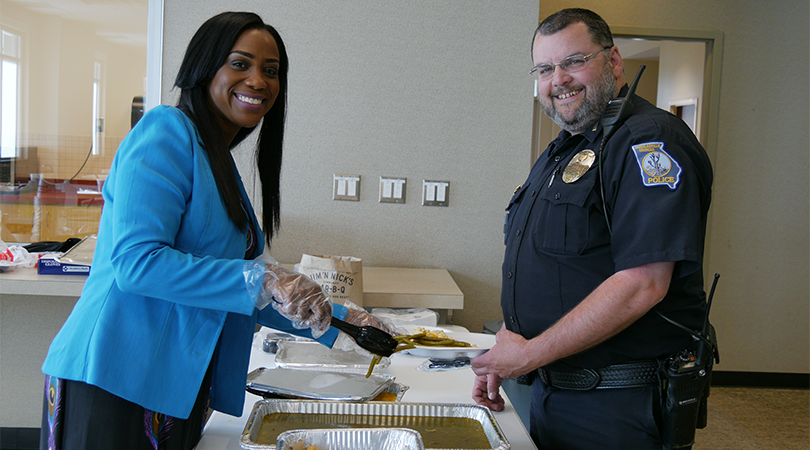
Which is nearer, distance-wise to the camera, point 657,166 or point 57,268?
point 657,166

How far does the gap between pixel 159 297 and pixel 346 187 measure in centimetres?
195

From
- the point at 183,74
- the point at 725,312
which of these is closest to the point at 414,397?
the point at 183,74

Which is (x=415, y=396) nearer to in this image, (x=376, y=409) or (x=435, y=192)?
(x=376, y=409)

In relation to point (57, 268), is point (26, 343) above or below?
below

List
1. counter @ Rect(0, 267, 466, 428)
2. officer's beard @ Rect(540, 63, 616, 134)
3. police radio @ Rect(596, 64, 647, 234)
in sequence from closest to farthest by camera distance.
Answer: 1. police radio @ Rect(596, 64, 647, 234)
2. officer's beard @ Rect(540, 63, 616, 134)
3. counter @ Rect(0, 267, 466, 428)

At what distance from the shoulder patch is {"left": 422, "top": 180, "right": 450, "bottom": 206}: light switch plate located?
1.71 meters

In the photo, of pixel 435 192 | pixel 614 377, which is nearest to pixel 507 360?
pixel 614 377

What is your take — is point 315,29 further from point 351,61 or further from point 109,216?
point 109,216

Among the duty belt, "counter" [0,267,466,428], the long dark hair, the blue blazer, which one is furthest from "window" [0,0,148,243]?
the duty belt

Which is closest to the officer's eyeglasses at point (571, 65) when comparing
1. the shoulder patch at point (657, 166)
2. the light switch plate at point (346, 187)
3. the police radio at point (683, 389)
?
the shoulder patch at point (657, 166)

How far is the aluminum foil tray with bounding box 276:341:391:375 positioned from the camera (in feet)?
4.94

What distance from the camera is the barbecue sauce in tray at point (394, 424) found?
1070mm

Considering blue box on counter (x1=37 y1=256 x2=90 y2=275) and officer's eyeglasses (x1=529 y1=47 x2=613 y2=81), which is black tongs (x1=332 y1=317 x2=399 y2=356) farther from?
blue box on counter (x1=37 y1=256 x2=90 y2=275)

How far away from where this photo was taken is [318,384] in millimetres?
1310
